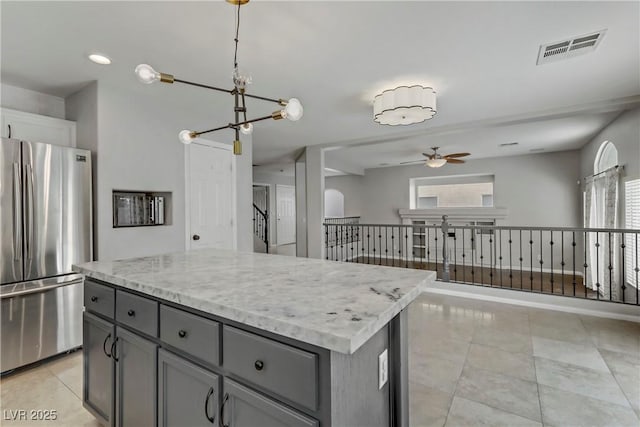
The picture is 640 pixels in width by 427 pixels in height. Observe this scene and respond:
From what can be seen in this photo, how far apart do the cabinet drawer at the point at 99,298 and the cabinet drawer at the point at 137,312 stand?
3.1 inches

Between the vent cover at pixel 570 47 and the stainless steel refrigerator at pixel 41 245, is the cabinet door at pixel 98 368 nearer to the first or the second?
the stainless steel refrigerator at pixel 41 245

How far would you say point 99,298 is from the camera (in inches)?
65.7

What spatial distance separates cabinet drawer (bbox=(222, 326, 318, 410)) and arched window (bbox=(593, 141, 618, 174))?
5.55 m

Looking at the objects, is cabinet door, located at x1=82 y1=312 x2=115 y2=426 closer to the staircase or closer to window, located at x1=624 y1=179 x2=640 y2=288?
window, located at x1=624 y1=179 x2=640 y2=288

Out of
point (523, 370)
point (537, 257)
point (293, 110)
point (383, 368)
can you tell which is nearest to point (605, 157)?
point (537, 257)

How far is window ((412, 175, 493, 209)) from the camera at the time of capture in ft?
24.8

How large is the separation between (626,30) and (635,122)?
1910mm

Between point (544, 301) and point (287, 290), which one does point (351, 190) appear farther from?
point (287, 290)

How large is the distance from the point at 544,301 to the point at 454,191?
15.2ft

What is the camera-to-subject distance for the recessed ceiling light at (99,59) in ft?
7.61

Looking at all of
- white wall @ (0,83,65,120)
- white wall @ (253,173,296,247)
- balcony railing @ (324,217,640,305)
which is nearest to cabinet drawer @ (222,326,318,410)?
balcony railing @ (324,217,640,305)

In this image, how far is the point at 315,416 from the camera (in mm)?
870

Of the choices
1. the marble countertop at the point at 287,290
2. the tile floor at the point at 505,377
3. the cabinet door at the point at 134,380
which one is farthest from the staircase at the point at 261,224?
the cabinet door at the point at 134,380

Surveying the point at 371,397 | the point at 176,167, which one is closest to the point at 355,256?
the point at 176,167
